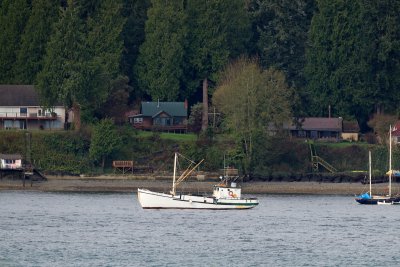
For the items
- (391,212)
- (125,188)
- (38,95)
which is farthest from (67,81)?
(391,212)

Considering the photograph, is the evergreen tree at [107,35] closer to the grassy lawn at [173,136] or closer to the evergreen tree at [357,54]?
the grassy lawn at [173,136]

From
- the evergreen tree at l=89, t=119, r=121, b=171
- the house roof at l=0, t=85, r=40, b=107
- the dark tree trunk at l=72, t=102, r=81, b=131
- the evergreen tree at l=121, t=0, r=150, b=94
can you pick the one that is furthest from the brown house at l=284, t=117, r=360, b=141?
the house roof at l=0, t=85, r=40, b=107

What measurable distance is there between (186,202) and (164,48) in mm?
46670

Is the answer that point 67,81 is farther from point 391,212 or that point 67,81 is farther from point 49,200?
point 391,212

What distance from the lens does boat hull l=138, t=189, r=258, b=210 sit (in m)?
135

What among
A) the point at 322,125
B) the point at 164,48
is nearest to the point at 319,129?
the point at 322,125

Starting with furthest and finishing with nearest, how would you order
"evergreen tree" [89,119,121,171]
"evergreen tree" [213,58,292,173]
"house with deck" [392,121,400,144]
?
"house with deck" [392,121,400,144], "evergreen tree" [213,58,292,173], "evergreen tree" [89,119,121,171]

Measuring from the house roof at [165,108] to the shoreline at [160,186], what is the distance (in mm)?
20428

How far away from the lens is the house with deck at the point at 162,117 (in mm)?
178250

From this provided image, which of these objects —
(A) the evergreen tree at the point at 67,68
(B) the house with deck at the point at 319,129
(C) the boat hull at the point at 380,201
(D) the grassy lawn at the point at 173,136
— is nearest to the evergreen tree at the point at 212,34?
(D) the grassy lawn at the point at 173,136

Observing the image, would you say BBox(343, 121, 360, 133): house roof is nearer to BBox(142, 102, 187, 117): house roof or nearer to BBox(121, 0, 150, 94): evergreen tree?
BBox(142, 102, 187, 117): house roof

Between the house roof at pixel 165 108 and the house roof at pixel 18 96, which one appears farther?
the house roof at pixel 165 108

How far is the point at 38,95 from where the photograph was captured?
571 feet

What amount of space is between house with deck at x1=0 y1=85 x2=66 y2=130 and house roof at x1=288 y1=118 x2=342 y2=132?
25.2 metres
